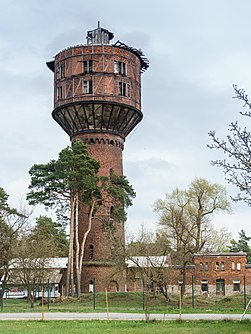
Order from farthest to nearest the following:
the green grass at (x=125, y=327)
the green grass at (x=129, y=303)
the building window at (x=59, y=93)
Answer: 1. the building window at (x=59, y=93)
2. the green grass at (x=129, y=303)
3. the green grass at (x=125, y=327)

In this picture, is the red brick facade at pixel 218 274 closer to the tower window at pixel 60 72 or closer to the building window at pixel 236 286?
the building window at pixel 236 286

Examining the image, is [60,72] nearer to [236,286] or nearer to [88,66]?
[88,66]

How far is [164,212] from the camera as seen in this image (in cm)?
5659

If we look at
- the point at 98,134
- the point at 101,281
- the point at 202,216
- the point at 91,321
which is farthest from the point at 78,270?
the point at 91,321

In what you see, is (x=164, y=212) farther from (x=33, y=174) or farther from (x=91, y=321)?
(x=91, y=321)

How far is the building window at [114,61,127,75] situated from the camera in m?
46.9

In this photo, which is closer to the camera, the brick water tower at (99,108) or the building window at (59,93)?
the brick water tower at (99,108)

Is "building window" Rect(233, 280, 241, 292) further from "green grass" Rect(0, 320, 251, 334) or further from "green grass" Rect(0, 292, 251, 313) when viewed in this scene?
"green grass" Rect(0, 320, 251, 334)

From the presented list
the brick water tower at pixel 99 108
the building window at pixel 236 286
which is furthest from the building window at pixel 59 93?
the building window at pixel 236 286

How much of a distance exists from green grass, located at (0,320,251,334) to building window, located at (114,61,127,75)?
1152 inches

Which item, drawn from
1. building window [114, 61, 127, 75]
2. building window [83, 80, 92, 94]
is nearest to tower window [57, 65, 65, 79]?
building window [83, 80, 92, 94]

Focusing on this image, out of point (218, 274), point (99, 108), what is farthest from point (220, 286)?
point (99, 108)

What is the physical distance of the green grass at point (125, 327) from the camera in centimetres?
1683

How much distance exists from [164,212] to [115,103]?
14857mm
